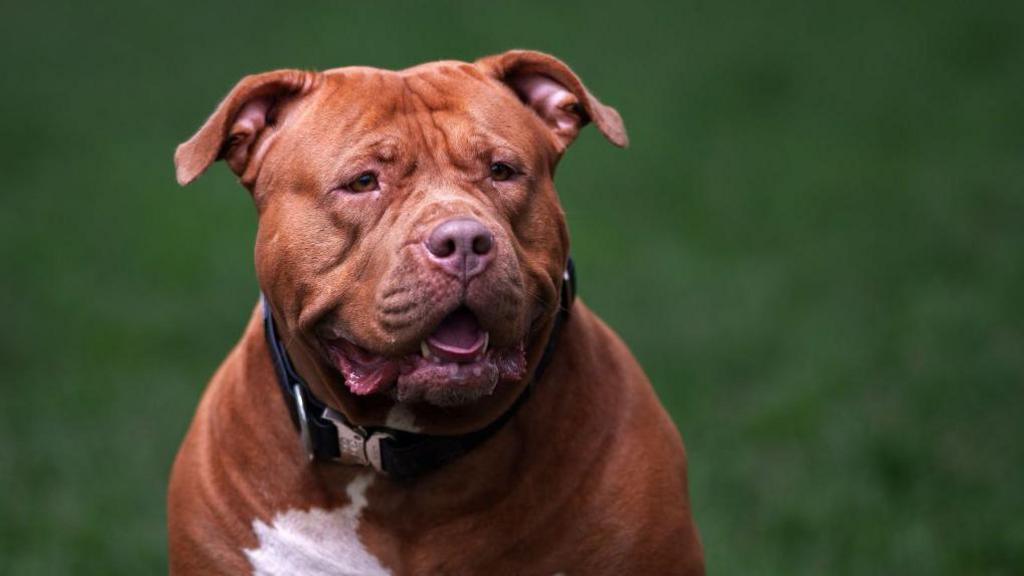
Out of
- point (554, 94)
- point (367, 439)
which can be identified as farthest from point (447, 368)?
point (554, 94)

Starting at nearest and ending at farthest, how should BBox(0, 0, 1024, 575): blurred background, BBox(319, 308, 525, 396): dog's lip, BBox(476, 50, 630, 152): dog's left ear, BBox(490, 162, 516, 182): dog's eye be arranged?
BBox(319, 308, 525, 396): dog's lip, BBox(490, 162, 516, 182): dog's eye, BBox(476, 50, 630, 152): dog's left ear, BBox(0, 0, 1024, 575): blurred background

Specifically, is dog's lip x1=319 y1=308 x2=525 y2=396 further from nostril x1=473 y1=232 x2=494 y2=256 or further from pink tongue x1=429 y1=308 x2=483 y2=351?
nostril x1=473 y1=232 x2=494 y2=256

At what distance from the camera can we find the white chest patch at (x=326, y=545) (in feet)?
13.4

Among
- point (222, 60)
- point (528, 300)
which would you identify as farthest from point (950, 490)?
point (222, 60)

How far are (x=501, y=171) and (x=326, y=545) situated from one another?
3.15 feet

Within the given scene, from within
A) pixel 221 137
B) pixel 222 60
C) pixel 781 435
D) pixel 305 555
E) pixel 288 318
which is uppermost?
pixel 221 137

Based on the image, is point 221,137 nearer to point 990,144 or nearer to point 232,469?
point 232,469

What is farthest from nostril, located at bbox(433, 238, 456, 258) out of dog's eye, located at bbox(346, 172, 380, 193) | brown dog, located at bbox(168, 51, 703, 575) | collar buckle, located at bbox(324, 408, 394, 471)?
collar buckle, located at bbox(324, 408, 394, 471)

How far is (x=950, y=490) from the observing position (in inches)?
247

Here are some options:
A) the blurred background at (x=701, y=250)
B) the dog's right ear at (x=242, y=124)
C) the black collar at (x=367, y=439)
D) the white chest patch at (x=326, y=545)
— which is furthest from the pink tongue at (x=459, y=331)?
the blurred background at (x=701, y=250)

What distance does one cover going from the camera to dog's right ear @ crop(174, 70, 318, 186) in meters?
4.07

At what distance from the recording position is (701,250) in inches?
395

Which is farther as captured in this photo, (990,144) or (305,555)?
(990,144)

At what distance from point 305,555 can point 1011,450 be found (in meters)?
3.42
